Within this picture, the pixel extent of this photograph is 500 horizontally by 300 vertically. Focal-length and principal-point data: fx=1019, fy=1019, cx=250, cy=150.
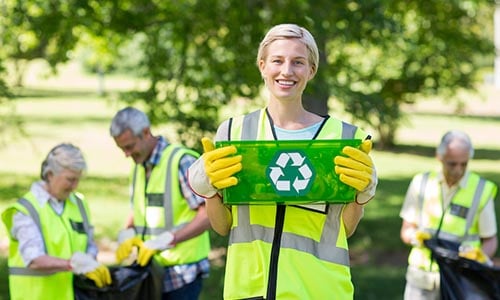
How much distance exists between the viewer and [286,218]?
347cm

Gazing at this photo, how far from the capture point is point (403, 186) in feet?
64.2

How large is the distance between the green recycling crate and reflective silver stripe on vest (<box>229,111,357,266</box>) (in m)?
0.15

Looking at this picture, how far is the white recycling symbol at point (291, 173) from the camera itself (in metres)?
3.36

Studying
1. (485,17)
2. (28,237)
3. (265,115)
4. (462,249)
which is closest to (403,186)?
(485,17)

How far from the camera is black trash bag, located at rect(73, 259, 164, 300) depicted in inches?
217

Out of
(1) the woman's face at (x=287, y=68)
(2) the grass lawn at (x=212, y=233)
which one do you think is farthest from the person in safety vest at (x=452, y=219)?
(2) the grass lawn at (x=212, y=233)

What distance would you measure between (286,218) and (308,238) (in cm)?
10

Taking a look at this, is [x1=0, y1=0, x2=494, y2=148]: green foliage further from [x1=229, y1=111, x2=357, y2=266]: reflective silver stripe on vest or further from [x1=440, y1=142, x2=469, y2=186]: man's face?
[x1=229, y1=111, x2=357, y2=266]: reflective silver stripe on vest

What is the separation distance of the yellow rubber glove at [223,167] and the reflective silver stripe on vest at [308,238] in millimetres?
206

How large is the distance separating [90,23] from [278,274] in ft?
20.6

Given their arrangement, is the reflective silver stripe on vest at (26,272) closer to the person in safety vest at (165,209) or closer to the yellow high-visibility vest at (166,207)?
the person in safety vest at (165,209)

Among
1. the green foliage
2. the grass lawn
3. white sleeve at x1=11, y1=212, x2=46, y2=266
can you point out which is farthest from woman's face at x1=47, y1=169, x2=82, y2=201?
the grass lawn

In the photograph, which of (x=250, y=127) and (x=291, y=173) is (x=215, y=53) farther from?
(x=291, y=173)

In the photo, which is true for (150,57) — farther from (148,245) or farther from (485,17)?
(485,17)
